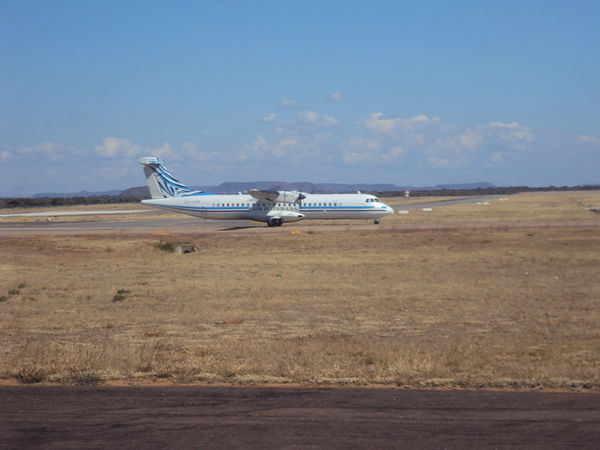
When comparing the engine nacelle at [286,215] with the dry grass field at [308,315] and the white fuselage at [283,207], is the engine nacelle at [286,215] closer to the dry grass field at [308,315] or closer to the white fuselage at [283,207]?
the white fuselage at [283,207]

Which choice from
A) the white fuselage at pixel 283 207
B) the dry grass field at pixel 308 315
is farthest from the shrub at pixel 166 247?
the white fuselage at pixel 283 207

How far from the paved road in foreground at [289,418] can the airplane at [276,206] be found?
45.5 metres

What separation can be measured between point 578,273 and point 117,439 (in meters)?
23.1

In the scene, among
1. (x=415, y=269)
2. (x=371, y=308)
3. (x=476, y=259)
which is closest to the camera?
(x=371, y=308)

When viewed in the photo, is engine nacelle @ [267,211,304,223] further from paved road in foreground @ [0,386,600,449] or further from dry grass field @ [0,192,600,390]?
paved road in foreground @ [0,386,600,449]

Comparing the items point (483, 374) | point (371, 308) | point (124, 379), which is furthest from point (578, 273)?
point (124, 379)

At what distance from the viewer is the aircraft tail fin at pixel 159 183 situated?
59438mm

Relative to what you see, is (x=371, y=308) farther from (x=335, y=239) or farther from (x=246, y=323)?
(x=335, y=239)

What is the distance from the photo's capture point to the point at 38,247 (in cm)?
3822

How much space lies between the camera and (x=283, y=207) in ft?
187

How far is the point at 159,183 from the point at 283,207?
1178cm

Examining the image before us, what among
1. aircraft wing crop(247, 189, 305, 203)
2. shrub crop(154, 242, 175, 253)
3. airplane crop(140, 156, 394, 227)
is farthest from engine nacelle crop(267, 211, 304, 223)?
shrub crop(154, 242, 175, 253)

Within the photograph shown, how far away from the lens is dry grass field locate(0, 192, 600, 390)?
11555 mm

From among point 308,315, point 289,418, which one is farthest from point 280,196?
point 289,418
